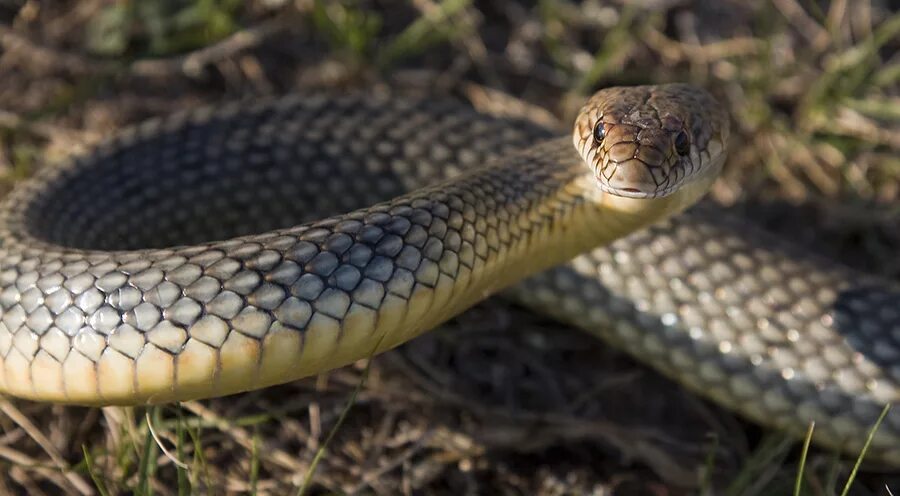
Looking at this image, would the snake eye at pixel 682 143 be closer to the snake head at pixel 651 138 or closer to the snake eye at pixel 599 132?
the snake head at pixel 651 138

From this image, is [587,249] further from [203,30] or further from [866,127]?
[203,30]

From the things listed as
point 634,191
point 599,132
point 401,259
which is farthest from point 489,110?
point 401,259

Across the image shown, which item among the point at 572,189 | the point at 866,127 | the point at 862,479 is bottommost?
the point at 862,479

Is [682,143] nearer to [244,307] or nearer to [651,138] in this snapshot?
[651,138]

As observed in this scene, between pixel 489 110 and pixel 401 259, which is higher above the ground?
pixel 401 259

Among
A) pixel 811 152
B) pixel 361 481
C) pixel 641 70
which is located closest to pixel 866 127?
pixel 811 152

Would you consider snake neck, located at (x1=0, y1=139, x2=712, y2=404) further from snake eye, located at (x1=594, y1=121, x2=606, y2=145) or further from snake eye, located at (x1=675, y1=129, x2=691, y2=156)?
snake eye, located at (x1=675, y1=129, x2=691, y2=156)
